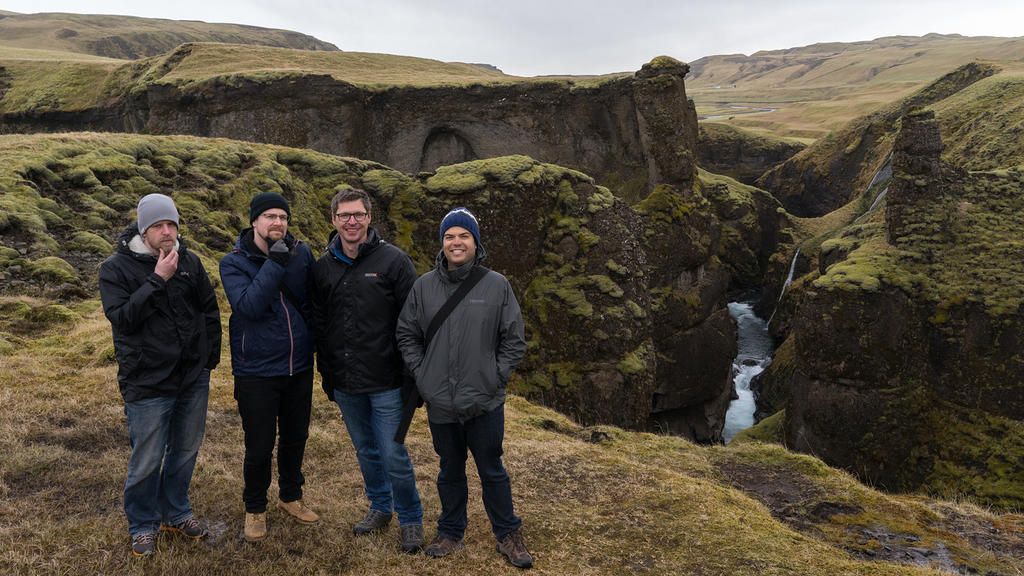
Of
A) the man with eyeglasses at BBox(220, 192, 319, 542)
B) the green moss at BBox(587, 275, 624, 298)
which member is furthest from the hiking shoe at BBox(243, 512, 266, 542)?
the green moss at BBox(587, 275, 624, 298)

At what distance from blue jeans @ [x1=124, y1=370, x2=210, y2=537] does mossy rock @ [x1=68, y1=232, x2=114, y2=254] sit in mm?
11435

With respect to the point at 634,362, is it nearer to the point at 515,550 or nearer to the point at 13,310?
the point at 515,550

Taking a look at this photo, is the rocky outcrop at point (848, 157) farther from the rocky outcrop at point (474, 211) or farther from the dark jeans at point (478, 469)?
the dark jeans at point (478, 469)

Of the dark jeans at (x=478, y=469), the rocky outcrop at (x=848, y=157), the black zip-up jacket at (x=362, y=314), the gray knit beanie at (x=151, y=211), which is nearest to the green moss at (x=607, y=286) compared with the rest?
the dark jeans at (x=478, y=469)

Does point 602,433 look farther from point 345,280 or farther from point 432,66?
point 432,66

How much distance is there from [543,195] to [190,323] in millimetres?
20752

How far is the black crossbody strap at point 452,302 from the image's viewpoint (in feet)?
19.7

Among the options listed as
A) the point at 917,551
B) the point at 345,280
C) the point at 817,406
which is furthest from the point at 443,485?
the point at 817,406

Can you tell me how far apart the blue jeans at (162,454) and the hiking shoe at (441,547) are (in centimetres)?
266

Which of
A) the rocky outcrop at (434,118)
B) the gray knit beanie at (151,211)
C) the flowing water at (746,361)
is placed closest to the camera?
the gray knit beanie at (151,211)

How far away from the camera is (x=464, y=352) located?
235 inches

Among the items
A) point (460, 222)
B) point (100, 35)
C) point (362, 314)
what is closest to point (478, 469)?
point (362, 314)

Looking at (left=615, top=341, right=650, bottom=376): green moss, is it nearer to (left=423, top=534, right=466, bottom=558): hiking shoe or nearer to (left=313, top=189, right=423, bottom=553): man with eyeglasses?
(left=423, top=534, right=466, bottom=558): hiking shoe

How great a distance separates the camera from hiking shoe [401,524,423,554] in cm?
642
